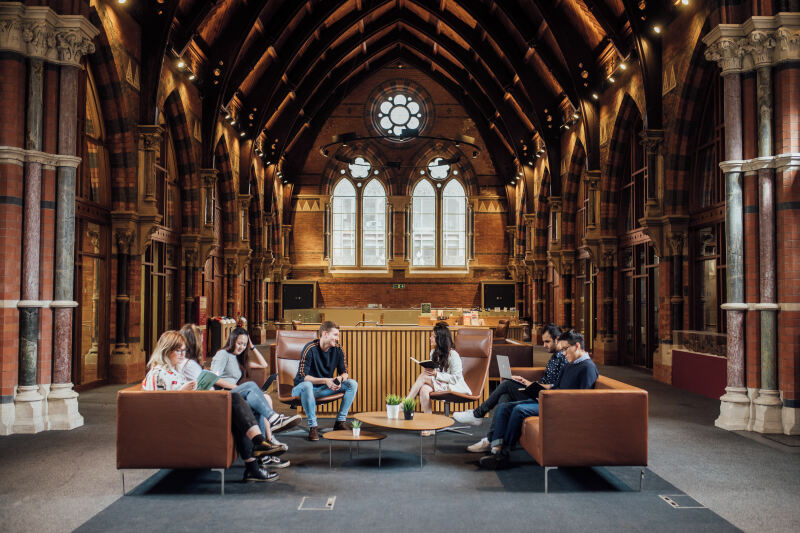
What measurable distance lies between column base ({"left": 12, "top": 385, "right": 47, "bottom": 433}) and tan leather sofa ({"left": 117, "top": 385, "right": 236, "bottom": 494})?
2867 millimetres

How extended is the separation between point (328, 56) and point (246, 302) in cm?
811

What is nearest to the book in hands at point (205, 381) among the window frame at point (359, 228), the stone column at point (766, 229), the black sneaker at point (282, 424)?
the black sneaker at point (282, 424)

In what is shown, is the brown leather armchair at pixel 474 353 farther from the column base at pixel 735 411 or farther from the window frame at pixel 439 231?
the window frame at pixel 439 231

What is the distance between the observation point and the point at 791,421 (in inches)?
265

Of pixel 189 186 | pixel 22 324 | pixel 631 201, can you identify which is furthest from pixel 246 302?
pixel 22 324

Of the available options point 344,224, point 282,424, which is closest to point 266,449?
point 282,424

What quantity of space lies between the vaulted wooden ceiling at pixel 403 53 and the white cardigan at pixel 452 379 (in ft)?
23.7

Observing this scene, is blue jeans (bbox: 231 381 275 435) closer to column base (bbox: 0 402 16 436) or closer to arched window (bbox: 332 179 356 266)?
column base (bbox: 0 402 16 436)

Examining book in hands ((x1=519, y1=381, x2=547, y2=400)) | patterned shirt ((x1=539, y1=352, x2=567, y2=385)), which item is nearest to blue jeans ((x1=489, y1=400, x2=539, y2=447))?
book in hands ((x1=519, y1=381, x2=547, y2=400))

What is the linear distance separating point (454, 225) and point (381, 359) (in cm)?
1730

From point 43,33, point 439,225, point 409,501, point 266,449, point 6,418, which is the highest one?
point 43,33

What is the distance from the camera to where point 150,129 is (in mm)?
11078

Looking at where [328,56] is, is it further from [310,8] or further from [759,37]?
Result: [759,37]

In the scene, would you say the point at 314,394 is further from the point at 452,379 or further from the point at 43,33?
the point at 43,33
